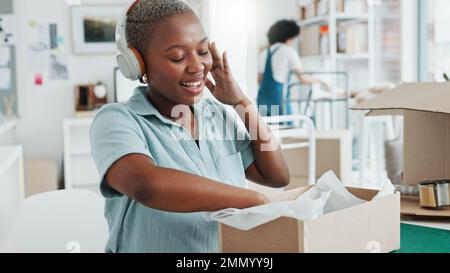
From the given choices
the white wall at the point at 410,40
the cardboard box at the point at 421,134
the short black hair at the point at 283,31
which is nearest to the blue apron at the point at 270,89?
the short black hair at the point at 283,31

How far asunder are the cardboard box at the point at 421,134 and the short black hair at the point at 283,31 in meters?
3.15

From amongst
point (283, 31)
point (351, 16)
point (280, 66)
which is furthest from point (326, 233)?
point (351, 16)

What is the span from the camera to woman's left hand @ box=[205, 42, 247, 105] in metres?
1.04

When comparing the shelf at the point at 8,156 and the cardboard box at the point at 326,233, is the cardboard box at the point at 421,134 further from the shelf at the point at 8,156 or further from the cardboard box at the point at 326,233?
the shelf at the point at 8,156

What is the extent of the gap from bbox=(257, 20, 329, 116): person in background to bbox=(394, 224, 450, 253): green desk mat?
3297 mm

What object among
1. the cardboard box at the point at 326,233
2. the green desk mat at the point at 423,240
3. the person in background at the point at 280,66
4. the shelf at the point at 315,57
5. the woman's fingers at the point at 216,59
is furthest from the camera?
the shelf at the point at 315,57

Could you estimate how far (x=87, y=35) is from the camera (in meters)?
4.16

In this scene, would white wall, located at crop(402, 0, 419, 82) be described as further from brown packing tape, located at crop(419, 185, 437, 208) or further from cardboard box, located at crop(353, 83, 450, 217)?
brown packing tape, located at crop(419, 185, 437, 208)

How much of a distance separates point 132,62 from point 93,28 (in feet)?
11.1

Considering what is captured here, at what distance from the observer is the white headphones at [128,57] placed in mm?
946

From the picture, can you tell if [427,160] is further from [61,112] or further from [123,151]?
[61,112]

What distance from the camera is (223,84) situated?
41.8 inches
